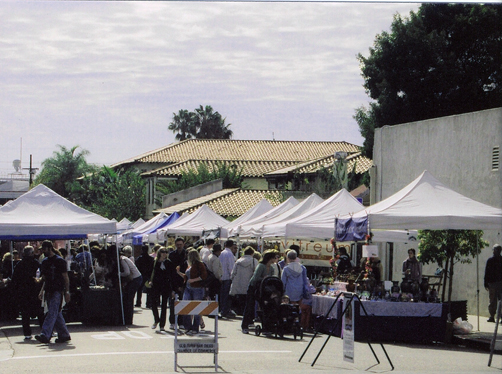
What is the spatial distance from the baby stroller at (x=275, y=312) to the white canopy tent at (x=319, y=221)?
389 centimetres

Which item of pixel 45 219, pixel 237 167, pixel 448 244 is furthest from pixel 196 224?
pixel 237 167

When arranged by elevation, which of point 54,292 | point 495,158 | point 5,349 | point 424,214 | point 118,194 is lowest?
point 5,349

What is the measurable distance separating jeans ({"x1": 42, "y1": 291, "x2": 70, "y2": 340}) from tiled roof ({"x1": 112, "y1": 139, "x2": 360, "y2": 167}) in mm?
58487

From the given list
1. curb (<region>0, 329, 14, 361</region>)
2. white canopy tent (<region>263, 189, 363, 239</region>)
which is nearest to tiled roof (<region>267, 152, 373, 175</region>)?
white canopy tent (<region>263, 189, 363, 239</region>)

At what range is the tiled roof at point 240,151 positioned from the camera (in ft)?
243

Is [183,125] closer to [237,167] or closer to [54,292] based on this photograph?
[237,167]

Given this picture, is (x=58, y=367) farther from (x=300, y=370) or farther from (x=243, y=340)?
(x=243, y=340)

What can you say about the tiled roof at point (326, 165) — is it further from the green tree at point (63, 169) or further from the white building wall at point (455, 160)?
the green tree at point (63, 169)

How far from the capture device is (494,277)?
19.8 m

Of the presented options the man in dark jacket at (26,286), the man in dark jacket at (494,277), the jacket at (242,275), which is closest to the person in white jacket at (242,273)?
the jacket at (242,275)

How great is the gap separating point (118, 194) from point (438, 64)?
34.4 meters

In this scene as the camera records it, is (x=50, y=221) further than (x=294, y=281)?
Yes

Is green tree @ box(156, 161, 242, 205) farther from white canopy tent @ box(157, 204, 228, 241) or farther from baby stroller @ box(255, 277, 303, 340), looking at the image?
baby stroller @ box(255, 277, 303, 340)

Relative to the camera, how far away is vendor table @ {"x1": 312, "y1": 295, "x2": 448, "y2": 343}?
15367 millimetres
